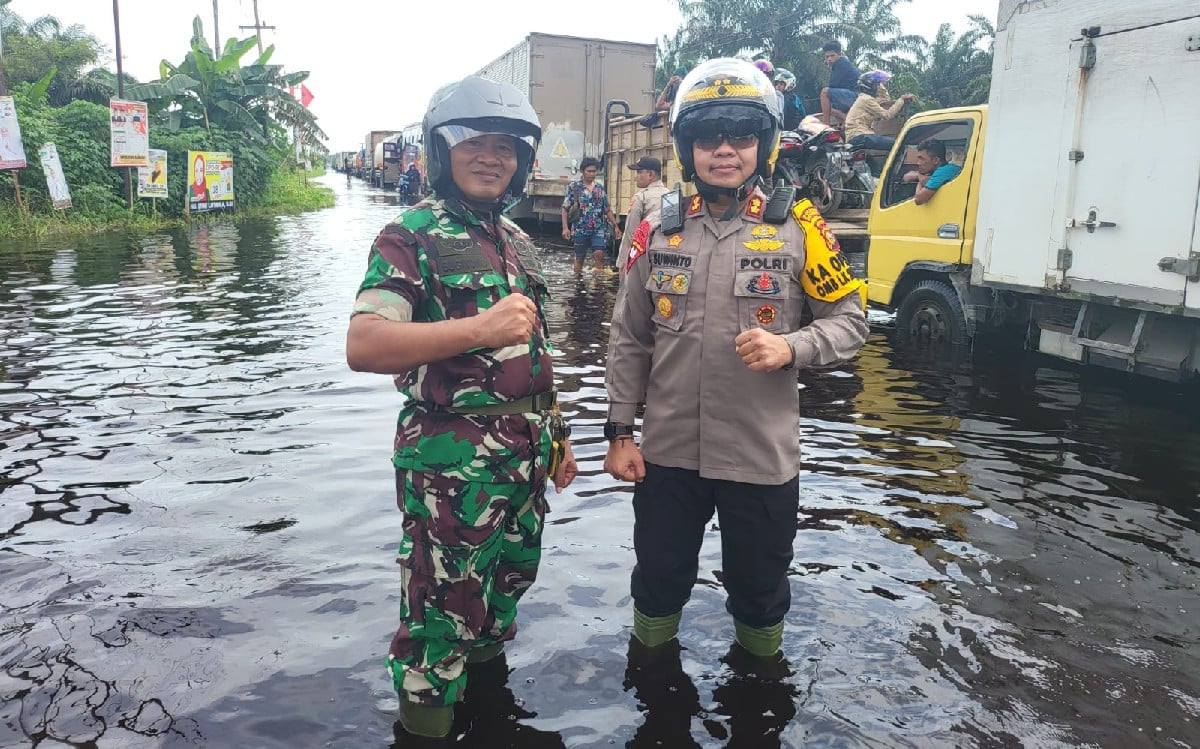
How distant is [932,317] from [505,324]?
→ 7.48 metres

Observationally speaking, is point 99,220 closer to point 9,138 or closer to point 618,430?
point 9,138

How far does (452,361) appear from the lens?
2.37m

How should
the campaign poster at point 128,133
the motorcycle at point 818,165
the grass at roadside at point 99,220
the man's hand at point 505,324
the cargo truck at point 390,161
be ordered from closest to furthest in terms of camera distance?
the man's hand at point 505,324
the motorcycle at point 818,165
the grass at roadside at point 99,220
the campaign poster at point 128,133
the cargo truck at point 390,161

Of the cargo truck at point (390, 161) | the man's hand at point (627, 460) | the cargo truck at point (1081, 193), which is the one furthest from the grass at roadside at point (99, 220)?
the man's hand at point (627, 460)

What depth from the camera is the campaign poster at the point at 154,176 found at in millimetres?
21531

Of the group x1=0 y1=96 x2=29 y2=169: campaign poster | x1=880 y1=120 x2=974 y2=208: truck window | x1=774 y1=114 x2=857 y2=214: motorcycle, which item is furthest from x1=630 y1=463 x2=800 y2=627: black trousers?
x1=0 y1=96 x2=29 y2=169: campaign poster

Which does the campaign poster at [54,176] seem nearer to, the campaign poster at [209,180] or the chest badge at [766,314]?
the campaign poster at [209,180]

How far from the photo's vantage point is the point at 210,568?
381 cm

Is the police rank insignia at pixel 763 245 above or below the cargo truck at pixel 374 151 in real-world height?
below

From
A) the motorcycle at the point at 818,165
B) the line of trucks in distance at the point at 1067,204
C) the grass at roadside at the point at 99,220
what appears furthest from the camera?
the grass at roadside at the point at 99,220

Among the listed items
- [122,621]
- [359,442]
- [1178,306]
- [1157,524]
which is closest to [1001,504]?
[1157,524]

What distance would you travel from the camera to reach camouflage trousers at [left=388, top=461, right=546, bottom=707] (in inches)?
94.3

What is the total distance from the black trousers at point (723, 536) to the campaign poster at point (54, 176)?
20.5m

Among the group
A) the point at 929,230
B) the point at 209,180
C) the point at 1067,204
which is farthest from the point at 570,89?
the point at 1067,204
